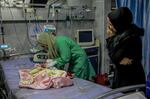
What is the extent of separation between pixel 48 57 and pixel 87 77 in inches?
26.3


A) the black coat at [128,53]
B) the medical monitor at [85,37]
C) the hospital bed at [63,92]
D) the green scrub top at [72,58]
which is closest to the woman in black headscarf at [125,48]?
the black coat at [128,53]

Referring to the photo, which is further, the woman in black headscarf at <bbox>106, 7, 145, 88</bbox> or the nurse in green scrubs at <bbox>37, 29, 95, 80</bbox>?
the nurse in green scrubs at <bbox>37, 29, 95, 80</bbox>

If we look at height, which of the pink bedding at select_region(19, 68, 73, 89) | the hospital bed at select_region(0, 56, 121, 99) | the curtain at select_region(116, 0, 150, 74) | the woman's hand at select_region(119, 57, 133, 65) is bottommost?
the hospital bed at select_region(0, 56, 121, 99)

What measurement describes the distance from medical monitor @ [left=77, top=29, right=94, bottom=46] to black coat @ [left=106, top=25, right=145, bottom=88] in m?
2.21

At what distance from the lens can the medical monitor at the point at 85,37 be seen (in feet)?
15.2

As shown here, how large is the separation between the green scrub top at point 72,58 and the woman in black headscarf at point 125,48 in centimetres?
71

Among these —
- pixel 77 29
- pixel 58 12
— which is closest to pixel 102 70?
pixel 77 29

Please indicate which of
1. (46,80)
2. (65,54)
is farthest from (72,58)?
(46,80)

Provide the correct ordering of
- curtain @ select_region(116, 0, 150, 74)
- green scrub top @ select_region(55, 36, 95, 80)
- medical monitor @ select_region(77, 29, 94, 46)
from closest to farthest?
green scrub top @ select_region(55, 36, 95, 80), curtain @ select_region(116, 0, 150, 74), medical monitor @ select_region(77, 29, 94, 46)

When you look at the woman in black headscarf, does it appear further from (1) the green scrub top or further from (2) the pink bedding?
(1) the green scrub top

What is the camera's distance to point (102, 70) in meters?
5.00

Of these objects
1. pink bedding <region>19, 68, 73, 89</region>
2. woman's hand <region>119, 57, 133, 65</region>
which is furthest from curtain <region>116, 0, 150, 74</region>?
pink bedding <region>19, 68, 73, 89</region>

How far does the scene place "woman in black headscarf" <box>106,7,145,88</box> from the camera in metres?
2.28

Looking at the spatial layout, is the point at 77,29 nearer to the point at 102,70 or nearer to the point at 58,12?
the point at 58,12
